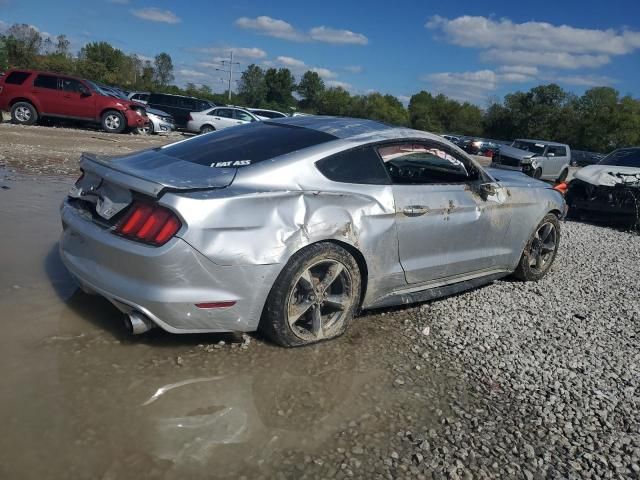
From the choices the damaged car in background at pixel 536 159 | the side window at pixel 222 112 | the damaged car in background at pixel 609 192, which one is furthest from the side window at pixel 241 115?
the damaged car in background at pixel 609 192

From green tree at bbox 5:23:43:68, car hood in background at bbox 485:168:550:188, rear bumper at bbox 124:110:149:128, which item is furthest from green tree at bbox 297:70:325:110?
car hood in background at bbox 485:168:550:188

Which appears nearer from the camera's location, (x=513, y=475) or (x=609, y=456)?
(x=513, y=475)

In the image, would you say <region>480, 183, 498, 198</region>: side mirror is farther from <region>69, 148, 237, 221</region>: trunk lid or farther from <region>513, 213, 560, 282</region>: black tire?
<region>69, 148, 237, 221</region>: trunk lid

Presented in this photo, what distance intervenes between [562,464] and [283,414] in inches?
55.2

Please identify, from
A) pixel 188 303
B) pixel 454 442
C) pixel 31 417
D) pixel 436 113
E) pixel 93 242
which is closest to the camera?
pixel 31 417

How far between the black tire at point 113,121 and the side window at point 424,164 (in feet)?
52.8

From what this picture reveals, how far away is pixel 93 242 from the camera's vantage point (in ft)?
10.6

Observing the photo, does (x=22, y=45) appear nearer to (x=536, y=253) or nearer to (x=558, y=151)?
(x=558, y=151)

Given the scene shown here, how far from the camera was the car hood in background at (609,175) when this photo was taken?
944cm

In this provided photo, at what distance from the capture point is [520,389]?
3.35m

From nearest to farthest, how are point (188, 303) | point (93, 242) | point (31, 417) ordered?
1. point (31, 417)
2. point (188, 303)
3. point (93, 242)

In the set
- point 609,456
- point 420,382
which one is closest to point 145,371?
point 420,382

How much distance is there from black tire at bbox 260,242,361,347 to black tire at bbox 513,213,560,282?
2389 mm

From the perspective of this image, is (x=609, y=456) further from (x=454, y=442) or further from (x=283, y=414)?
(x=283, y=414)
